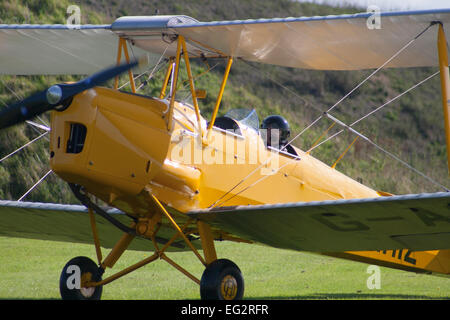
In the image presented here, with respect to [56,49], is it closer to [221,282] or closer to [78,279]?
[78,279]

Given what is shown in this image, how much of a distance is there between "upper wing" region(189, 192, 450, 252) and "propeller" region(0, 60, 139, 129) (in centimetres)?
180

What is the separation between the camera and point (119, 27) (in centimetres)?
759

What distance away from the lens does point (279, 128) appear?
9.11 metres

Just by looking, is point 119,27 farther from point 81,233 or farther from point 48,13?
point 48,13

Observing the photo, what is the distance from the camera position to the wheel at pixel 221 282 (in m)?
6.94

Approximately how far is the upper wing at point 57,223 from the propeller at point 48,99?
2.04 meters

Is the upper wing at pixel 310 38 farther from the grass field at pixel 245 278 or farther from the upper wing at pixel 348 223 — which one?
the grass field at pixel 245 278

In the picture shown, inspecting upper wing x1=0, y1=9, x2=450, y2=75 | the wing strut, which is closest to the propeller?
upper wing x1=0, y1=9, x2=450, y2=75

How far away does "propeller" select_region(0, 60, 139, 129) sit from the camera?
623 centimetres

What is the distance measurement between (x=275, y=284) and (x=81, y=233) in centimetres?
351

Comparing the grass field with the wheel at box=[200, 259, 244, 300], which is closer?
the wheel at box=[200, 259, 244, 300]

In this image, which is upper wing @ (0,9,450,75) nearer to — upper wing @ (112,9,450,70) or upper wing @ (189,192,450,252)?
upper wing @ (112,9,450,70)
